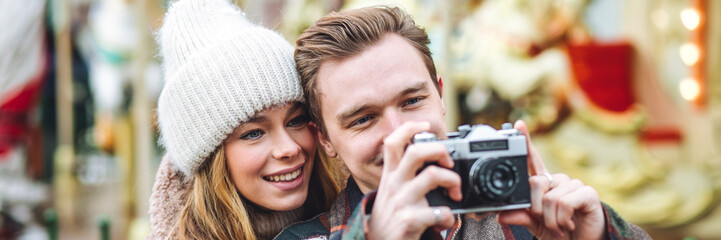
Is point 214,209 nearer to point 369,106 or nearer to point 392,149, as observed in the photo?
point 369,106

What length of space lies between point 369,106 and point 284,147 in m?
0.30

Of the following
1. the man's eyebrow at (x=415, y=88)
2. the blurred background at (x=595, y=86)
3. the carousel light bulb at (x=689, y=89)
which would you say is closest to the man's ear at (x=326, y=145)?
the man's eyebrow at (x=415, y=88)

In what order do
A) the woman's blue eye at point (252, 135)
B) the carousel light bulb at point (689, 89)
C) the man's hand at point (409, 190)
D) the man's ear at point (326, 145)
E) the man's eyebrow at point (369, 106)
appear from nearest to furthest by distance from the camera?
1. the man's hand at point (409, 190)
2. the man's eyebrow at point (369, 106)
3. the man's ear at point (326, 145)
4. the woman's blue eye at point (252, 135)
5. the carousel light bulb at point (689, 89)

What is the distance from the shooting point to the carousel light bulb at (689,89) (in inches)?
113

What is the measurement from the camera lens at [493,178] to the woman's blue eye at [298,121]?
2.03 feet

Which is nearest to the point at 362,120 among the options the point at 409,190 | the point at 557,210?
the point at 409,190

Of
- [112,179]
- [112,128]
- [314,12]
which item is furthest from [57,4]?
[314,12]

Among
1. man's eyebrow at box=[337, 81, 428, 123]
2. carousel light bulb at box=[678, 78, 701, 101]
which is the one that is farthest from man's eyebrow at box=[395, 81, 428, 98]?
carousel light bulb at box=[678, 78, 701, 101]

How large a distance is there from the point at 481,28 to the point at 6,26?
3386mm

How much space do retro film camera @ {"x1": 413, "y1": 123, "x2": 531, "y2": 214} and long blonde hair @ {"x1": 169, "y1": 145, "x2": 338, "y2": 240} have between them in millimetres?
645

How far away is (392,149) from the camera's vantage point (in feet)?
4.31

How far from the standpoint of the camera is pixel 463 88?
11.9ft

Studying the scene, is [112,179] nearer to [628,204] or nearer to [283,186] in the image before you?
[628,204]

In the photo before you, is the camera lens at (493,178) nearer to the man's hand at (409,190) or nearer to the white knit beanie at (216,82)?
the man's hand at (409,190)
